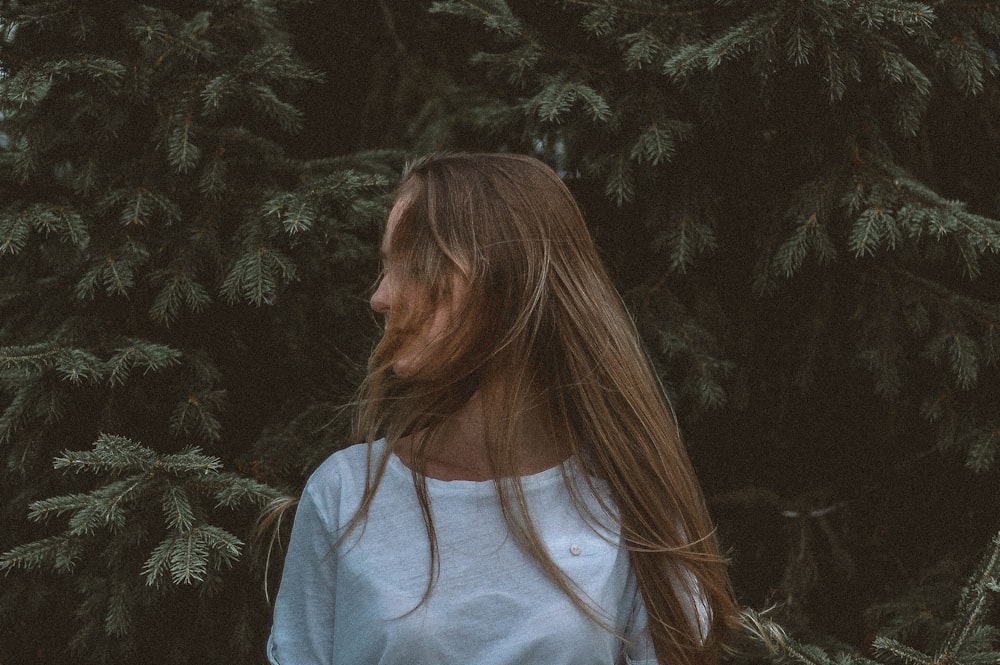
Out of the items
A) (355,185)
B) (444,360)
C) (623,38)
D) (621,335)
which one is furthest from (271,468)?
(623,38)

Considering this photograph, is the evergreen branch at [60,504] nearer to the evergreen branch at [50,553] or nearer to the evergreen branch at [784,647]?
the evergreen branch at [50,553]

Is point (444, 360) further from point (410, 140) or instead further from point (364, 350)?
point (410, 140)

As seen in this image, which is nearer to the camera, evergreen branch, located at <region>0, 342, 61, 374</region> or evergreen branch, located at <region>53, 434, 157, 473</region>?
evergreen branch, located at <region>53, 434, 157, 473</region>

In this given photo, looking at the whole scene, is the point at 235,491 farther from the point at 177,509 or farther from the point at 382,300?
the point at 382,300

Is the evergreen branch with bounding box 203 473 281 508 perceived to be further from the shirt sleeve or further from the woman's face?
the woman's face

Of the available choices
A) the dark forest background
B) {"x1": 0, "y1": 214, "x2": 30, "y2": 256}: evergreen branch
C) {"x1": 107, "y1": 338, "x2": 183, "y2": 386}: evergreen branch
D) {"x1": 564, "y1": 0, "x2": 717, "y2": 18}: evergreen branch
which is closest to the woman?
the dark forest background

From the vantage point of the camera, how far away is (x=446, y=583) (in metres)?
1.24

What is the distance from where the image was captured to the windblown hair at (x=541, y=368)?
1.31 m

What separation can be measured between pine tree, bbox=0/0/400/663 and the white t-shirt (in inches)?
16.8

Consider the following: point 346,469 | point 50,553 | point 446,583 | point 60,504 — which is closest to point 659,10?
point 346,469

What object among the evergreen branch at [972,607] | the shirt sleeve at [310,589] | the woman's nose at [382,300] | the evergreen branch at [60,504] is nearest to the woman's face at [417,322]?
the woman's nose at [382,300]

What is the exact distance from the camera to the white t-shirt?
4.00 ft

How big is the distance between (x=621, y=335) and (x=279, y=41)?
1.31 m

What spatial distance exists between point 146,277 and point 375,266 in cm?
61
